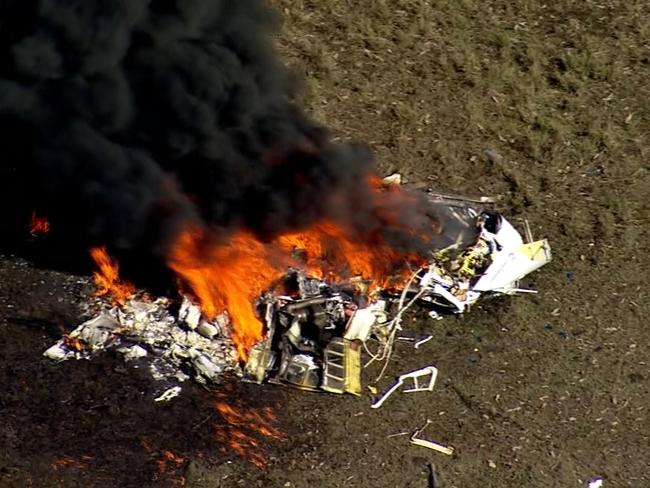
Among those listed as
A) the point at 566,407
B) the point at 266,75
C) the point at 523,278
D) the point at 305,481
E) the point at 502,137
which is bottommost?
the point at 305,481

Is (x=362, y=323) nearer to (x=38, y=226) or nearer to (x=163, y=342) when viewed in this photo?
(x=163, y=342)

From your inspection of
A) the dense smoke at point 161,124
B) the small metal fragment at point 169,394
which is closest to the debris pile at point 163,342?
the small metal fragment at point 169,394

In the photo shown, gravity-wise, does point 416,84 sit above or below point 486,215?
above

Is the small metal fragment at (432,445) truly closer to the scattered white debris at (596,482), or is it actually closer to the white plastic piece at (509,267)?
the scattered white debris at (596,482)

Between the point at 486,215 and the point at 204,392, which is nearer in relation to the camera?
the point at 204,392

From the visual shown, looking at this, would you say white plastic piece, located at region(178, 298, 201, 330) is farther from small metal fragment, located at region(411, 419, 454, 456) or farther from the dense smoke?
small metal fragment, located at region(411, 419, 454, 456)

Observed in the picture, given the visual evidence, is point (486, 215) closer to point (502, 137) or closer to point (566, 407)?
point (502, 137)

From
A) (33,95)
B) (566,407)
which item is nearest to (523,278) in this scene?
(566,407)
